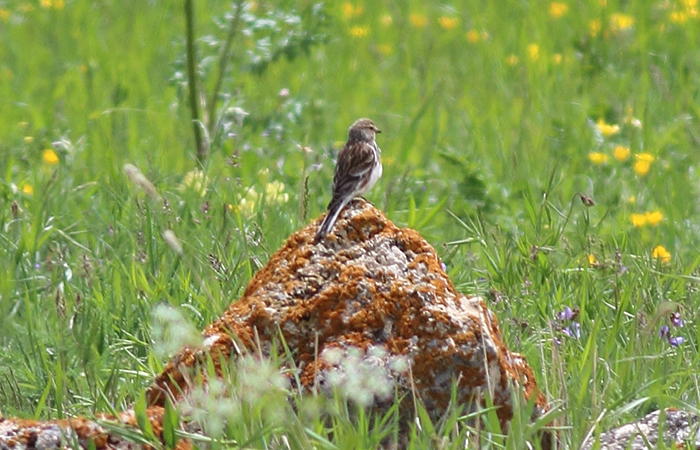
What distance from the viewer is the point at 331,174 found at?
697cm

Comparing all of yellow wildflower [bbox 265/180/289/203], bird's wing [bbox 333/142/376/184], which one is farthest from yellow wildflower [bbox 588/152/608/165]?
bird's wing [bbox 333/142/376/184]

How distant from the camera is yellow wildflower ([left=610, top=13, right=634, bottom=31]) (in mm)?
9742

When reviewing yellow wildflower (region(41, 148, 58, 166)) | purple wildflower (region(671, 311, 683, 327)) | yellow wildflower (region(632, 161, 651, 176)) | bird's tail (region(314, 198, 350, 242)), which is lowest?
yellow wildflower (region(41, 148, 58, 166))

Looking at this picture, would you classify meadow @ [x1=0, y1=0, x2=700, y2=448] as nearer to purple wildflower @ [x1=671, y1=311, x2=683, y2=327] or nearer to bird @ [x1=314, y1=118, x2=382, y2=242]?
purple wildflower @ [x1=671, y1=311, x2=683, y2=327]

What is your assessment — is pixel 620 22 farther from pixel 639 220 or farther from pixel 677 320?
pixel 677 320

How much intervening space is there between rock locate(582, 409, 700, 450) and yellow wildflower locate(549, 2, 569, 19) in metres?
7.19

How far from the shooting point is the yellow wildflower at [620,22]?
974 centimetres

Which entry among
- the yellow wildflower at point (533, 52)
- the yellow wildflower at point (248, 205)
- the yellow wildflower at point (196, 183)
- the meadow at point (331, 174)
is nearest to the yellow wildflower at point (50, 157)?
the meadow at point (331, 174)

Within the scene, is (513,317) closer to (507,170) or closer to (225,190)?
(225,190)

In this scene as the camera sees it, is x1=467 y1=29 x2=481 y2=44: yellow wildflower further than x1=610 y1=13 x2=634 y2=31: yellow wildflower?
Yes

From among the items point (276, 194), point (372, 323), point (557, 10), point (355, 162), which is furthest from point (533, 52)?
point (372, 323)

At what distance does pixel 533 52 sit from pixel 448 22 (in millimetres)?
1361

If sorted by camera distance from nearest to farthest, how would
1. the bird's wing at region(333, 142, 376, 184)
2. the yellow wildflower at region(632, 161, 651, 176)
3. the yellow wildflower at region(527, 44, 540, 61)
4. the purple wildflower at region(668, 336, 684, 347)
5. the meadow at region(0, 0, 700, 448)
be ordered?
1. the meadow at region(0, 0, 700, 448)
2. the purple wildflower at region(668, 336, 684, 347)
3. the bird's wing at region(333, 142, 376, 184)
4. the yellow wildflower at region(632, 161, 651, 176)
5. the yellow wildflower at region(527, 44, 540, 61)

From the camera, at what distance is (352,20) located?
35.6 ft
